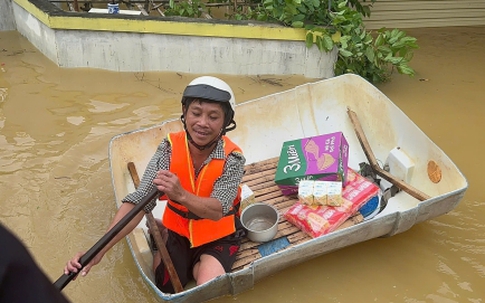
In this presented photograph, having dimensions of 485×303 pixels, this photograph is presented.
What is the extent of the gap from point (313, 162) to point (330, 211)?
45 cm

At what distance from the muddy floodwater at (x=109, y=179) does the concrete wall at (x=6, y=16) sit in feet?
0.49

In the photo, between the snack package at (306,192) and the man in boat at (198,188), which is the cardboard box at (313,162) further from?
the man in boat at (198,188)

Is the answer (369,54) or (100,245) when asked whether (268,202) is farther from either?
(369,54)

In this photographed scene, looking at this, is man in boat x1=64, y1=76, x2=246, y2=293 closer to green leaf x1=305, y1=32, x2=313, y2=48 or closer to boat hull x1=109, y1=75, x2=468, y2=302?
boat hull x1=109, y1=75, x2=468, y2=302

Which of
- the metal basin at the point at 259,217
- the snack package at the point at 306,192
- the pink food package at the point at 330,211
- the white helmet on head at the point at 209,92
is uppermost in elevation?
the white helmet on head at the point at 209,92

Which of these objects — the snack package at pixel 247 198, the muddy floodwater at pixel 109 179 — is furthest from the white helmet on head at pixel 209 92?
the muddy floodwater at pixel 109 179

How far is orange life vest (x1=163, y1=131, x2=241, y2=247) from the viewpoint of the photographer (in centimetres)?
250

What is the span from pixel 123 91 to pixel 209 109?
3.01 m

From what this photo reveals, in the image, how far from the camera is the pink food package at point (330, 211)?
3.06 m

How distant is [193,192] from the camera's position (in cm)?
252

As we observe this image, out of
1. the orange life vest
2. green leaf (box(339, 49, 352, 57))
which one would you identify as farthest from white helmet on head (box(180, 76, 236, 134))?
green leaf (box(339, 49, 352, 57))

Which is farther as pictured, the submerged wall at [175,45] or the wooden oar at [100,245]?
the submerged wall at [175,45]

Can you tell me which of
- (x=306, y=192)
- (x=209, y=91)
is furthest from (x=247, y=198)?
(x=209, y=91)

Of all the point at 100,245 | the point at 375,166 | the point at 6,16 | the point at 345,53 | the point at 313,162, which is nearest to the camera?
the point at 100,245
